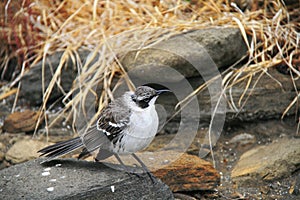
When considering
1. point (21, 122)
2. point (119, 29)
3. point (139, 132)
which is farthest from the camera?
point (119, 29)

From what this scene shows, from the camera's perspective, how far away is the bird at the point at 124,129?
371 centimetres

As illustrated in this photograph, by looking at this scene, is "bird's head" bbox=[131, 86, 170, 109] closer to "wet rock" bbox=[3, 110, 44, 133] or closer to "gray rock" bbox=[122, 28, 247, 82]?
"gray rock" bbox=[122, 28, 247, 82]

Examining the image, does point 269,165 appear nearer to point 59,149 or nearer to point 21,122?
point 59,149

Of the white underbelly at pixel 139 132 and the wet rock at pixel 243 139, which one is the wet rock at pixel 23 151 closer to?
the white underbelly at pixel 139 132

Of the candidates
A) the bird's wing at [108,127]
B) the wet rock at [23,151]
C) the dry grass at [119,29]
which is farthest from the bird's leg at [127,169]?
the dry grass at [119,29]

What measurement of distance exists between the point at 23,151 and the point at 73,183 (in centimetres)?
155

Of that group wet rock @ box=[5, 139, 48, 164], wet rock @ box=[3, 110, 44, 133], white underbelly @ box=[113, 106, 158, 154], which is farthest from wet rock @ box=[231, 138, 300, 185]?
wet rock @ box=[3, 110, 44, 133]

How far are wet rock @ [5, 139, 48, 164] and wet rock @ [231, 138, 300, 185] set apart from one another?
1.86 metres

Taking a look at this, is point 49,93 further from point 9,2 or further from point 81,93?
point 9,2

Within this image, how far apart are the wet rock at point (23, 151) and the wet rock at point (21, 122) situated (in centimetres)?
30

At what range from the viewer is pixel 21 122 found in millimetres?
5641

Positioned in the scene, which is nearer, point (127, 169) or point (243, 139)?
point (127, 169)

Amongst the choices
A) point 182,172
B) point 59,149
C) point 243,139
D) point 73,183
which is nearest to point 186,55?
point 243,139

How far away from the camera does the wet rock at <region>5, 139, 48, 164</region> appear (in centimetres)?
503
